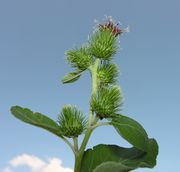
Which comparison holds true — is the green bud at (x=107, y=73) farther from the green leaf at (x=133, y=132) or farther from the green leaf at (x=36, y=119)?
the green leaf at (x=36, y=119)

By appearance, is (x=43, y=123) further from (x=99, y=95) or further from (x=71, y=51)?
(x=71, y=51)

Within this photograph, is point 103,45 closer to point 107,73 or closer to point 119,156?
point 107,73

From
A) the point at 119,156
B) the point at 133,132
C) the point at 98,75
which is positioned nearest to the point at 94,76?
the point at 98,75

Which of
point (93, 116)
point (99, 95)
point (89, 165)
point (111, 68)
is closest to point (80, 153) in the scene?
point (89, 165)

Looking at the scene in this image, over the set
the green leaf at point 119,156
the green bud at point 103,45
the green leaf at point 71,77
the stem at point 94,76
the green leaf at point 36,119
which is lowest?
the green leaf at point 119,156

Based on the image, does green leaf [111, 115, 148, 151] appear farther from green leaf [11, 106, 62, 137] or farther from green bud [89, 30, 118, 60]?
green bud [89, 30, 118, 60]

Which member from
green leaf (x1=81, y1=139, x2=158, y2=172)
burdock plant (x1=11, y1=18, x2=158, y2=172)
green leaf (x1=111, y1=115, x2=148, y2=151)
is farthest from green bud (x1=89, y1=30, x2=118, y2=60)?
green leaf (x1=81, y1=139, x2=158, y2=172)

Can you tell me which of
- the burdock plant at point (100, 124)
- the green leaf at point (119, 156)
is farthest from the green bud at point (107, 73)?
the green leaf at point (119, 156)

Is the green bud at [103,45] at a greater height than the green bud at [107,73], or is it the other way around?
the green bud at [103,45]
